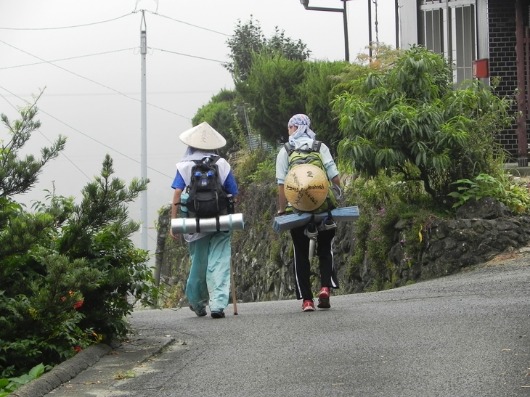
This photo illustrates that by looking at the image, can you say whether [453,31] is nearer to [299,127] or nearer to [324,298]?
[299,127]

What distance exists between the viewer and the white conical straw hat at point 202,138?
1239 centimetres

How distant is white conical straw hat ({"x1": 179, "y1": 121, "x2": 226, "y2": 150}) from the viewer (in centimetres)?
1239

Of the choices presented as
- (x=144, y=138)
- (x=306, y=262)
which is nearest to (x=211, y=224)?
(x=306, y=262)

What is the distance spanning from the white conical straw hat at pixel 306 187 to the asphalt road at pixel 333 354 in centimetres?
103

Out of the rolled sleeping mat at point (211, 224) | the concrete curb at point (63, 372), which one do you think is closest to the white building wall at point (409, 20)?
the rolled sleeping mat at point (211, 224)

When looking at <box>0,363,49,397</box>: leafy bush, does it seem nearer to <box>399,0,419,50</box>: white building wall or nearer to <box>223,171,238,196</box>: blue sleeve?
<box>223,171,238,196</box>: blue sleeve

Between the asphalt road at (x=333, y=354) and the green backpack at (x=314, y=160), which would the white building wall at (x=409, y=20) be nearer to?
the asphalt road at (x=333, y=354)

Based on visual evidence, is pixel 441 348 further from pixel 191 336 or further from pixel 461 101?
pixel 461 101

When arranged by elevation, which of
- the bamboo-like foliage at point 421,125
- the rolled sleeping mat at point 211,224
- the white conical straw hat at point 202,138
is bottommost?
the rolled sleeping mat at point 211,224

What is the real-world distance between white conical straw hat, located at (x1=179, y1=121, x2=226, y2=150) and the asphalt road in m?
1.65

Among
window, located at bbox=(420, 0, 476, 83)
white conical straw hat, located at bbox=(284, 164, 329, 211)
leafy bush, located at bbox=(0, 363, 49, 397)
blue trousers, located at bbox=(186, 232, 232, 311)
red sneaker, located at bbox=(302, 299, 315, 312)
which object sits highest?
window, located at bbox=(420, 0, 476, 83)

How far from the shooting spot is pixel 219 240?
1245 centimetres

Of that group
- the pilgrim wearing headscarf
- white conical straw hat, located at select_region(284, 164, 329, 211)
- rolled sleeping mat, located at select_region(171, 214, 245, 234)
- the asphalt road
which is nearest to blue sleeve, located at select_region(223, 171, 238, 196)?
rolled sleeping mat, located at select_region(171, 214, 245, 234)

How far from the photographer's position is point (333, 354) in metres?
9.20
